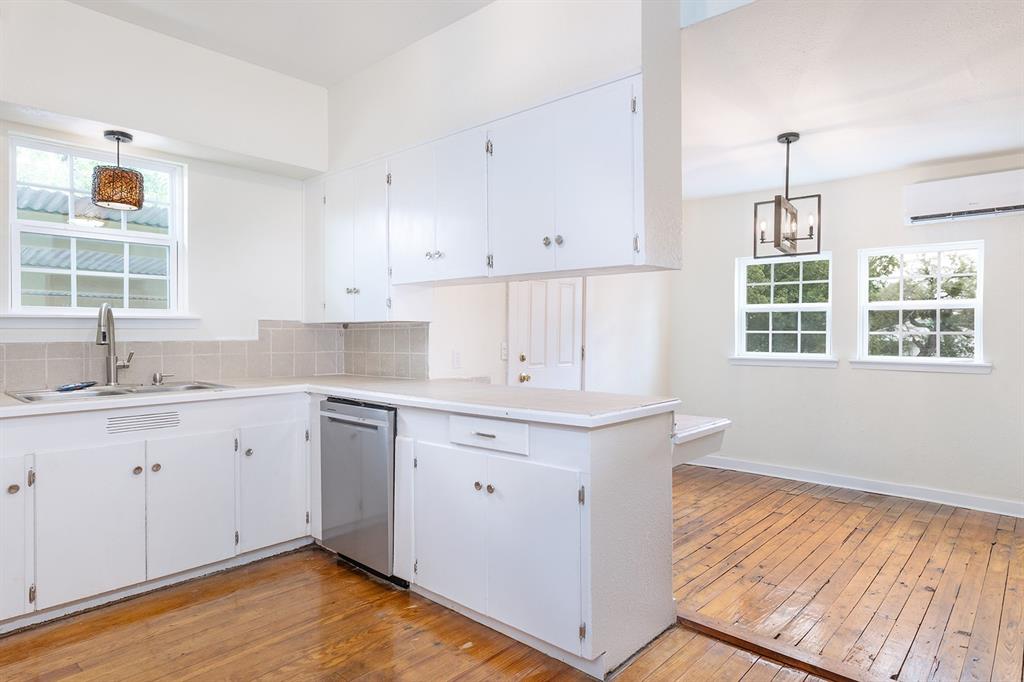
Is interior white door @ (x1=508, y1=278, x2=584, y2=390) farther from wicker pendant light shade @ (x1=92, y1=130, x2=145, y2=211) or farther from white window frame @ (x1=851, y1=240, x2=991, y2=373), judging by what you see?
white window frame @ (x1=851, y1=240, x2=991, y2=373)

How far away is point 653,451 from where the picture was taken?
2.27 m

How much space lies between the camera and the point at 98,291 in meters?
3.14

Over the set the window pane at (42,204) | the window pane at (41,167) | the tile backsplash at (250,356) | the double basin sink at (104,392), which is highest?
the window pane at (41,167)

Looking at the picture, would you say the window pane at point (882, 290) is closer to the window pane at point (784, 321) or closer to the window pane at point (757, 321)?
the window pane at point (784, 321)

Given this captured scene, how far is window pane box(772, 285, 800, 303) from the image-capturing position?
506 centimetres

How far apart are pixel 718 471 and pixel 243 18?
501 centimetres

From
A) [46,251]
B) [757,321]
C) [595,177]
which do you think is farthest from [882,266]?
[46,251]

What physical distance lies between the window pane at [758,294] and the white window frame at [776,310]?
0.10 feet

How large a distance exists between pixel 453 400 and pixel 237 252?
2.10 meters

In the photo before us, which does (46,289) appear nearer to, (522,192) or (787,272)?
(522,192)

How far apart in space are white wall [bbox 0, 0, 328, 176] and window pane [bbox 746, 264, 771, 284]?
152 inches

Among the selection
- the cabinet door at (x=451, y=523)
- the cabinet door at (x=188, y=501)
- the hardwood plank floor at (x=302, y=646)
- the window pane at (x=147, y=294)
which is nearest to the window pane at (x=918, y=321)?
the hardwood plank floor at (x=302, y=646)

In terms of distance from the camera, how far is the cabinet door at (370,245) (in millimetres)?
3295

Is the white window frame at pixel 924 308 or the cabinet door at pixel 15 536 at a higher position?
the white window frame at pixel 924 308
